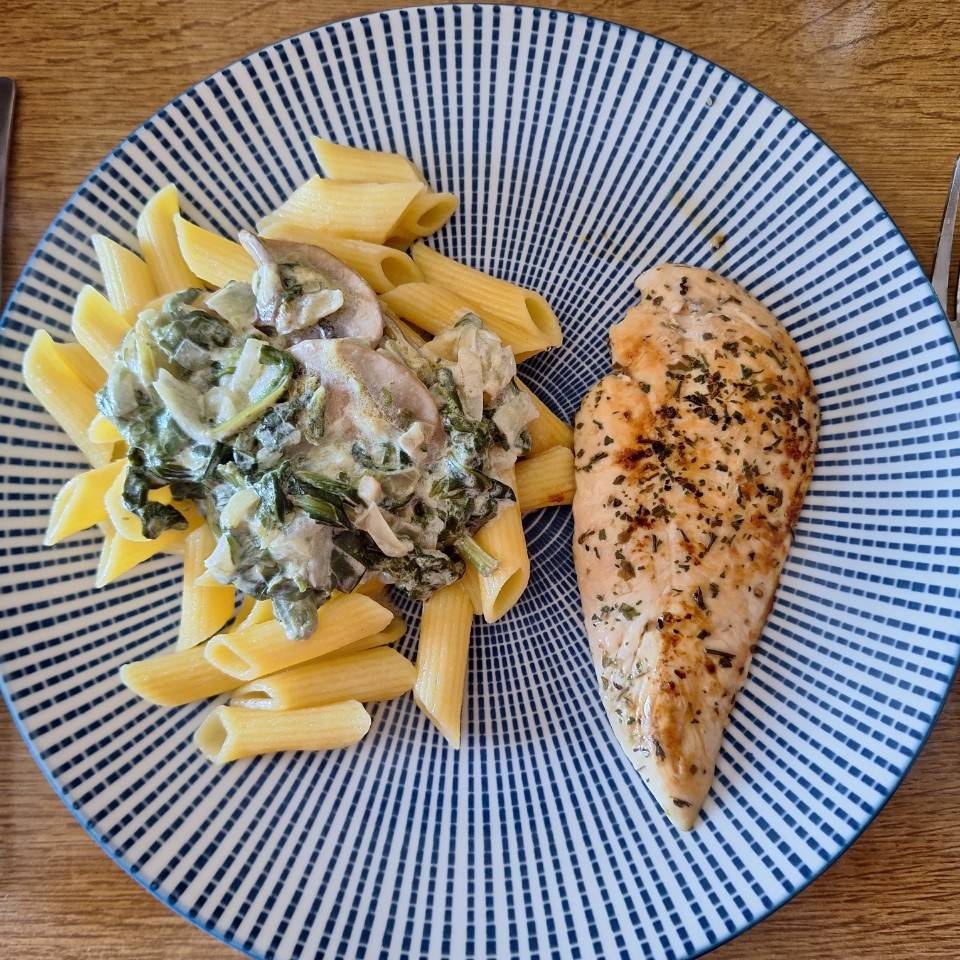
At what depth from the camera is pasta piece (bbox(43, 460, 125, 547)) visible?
234cm

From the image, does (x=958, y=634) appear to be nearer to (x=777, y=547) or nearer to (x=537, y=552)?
(x=777, y=547)

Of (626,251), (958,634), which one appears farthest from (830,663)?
(626,251)

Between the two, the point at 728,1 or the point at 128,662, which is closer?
the point at 128,662

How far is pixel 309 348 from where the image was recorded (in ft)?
7.16

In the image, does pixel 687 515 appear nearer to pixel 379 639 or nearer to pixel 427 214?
pixel 379 639

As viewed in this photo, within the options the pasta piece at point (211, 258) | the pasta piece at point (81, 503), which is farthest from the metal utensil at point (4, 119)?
the pasta piece at point (81, 503)

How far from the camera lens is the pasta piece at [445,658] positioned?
2.31m

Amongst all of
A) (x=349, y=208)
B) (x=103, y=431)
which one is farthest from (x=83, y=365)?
(x=349, y=208)

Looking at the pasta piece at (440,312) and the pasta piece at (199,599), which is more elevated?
the pasta piece at (440,312)

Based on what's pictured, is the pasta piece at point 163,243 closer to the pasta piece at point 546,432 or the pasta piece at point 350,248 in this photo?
the pasta piece at point 350,248

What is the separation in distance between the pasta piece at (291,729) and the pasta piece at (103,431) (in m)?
0.82

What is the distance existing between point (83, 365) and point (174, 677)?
0.96m

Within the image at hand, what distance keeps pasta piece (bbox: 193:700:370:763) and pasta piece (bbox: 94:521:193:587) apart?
494 mm

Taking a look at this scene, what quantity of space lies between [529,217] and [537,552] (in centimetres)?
104
